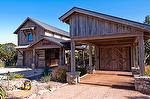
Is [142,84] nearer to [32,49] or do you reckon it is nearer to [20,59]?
[32,49]

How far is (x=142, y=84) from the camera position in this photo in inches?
383

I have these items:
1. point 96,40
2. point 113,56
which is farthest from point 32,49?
point 96,40

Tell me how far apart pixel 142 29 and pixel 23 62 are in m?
22.9

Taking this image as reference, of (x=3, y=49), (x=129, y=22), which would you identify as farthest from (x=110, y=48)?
(x=3, y=49)

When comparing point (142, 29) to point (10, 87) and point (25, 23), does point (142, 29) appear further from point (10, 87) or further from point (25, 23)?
point (25, 23)

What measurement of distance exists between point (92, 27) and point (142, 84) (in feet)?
16.0

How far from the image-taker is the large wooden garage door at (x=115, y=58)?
17.8 meters

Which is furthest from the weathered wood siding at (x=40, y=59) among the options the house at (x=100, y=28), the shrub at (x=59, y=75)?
the house at (x=100, y=28)

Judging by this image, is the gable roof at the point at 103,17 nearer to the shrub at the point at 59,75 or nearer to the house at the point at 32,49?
the shrub at the point at 59,75

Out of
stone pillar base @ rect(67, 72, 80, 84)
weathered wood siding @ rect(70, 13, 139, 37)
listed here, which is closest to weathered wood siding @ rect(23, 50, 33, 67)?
stone pillar base @ rect(67, 72, 80, 84)

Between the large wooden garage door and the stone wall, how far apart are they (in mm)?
8080

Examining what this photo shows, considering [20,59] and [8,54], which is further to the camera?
[8,54]

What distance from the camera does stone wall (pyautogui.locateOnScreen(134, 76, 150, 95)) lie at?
9562 mm

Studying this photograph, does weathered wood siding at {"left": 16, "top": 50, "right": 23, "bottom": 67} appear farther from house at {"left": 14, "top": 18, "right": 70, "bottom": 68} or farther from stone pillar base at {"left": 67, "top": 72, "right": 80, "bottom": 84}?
stone pillar base at {"left": 67, "top": 72, "right": 80, "bottom": 84}
